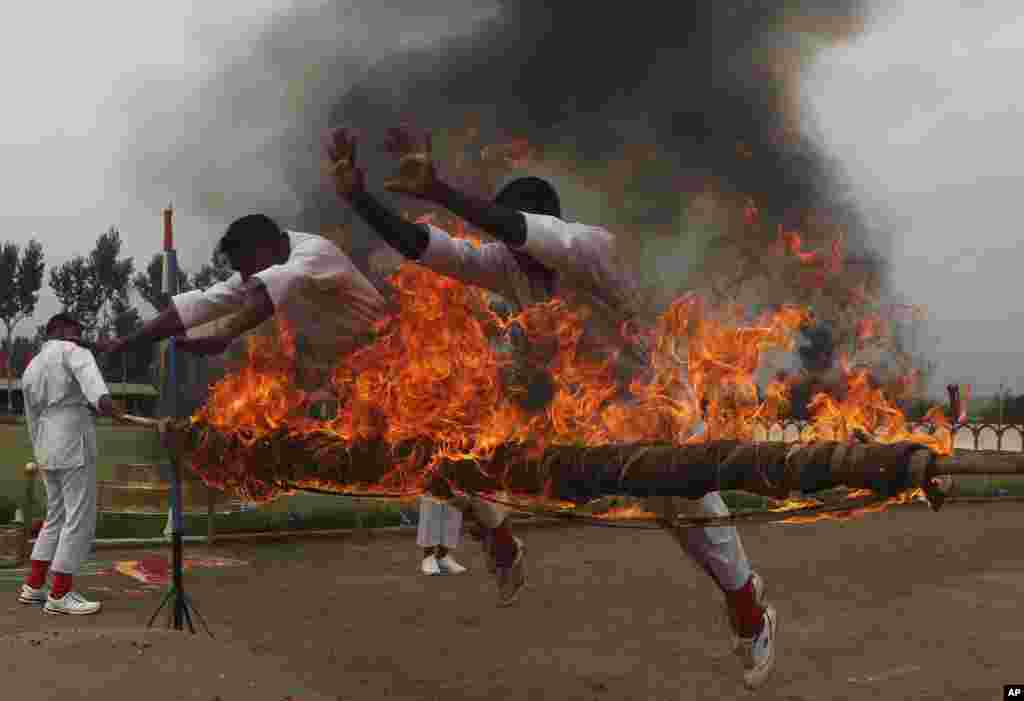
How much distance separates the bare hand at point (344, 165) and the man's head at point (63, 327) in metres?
4.43

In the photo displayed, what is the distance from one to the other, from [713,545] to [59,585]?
17.6ft

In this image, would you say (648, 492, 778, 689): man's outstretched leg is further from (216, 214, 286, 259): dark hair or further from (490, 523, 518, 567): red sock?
(216, 214, 286, 259): dark hair

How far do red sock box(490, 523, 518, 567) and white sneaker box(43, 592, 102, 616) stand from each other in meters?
3.27

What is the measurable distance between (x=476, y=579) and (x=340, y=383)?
4786 millimetres

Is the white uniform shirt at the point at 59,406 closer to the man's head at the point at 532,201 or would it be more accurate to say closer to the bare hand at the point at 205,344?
the bare hand at the point at 205,344

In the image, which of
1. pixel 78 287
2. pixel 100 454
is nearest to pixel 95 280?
pixel 78 287

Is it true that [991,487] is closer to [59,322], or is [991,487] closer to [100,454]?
[59,322]

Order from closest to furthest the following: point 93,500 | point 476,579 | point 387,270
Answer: point 387,270
point 93,500
point 476,579

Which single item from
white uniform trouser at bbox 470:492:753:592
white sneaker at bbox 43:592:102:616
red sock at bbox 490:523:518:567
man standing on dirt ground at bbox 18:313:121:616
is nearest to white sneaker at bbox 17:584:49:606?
man standing on dirt ground at bbox 18:313:121:616

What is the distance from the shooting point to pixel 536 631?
7.40m

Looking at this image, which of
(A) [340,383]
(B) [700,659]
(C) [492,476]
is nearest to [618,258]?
(C) [492,476]

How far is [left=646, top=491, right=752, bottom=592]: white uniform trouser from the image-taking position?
5.21 metres

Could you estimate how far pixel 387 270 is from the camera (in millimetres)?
5820

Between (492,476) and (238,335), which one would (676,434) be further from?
(238,335)
